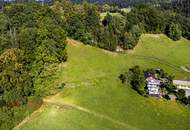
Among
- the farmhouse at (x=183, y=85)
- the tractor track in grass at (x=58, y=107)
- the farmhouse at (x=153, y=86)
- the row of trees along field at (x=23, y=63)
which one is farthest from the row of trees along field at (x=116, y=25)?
→ the tractor track in grass at (x=58, y=107)

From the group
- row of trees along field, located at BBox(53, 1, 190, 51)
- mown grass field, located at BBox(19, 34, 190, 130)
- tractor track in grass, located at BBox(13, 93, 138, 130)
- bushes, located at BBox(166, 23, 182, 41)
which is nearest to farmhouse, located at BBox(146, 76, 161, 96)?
mown grass field, located at BBox(19, 34, 190, 130)

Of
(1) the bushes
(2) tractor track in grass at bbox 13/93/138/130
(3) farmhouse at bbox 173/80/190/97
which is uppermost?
(1) the bushes

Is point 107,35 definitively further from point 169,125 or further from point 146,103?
point 169,125

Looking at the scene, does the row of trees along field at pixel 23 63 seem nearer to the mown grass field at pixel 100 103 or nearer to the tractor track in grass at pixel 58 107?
the tractor track in grass at pixel 58 107

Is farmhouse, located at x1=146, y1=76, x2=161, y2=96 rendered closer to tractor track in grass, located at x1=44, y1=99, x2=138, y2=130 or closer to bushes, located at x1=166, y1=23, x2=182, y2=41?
tractor track in grass, located at x1=44, y1=99, x2=138, y2=130

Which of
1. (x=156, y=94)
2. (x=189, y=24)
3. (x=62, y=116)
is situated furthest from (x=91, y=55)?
(x=189, y=24)
